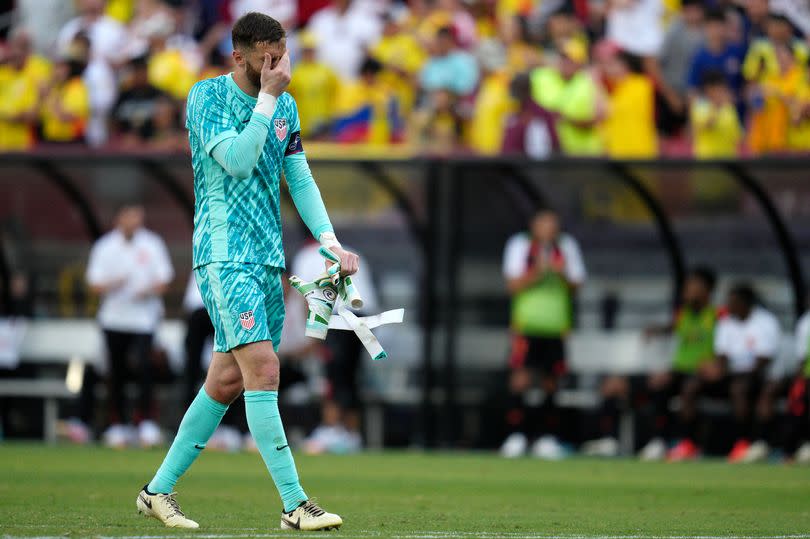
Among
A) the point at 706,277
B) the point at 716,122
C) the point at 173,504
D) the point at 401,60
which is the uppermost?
the point at 401,60

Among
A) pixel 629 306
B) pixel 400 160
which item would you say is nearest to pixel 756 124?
pixel 629 306

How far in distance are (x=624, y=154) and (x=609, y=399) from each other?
2.36m

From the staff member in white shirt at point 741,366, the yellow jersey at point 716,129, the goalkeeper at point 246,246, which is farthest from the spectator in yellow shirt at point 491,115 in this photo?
the goalkeeper at point 246,246

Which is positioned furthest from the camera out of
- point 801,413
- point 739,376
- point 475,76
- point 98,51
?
point 98,51

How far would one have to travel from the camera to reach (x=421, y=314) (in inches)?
604

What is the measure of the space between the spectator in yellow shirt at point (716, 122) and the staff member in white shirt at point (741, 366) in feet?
5.15

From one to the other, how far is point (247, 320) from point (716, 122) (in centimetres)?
961

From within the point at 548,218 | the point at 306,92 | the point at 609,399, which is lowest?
the point at 609,399

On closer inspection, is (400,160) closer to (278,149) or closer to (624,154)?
(624,154)

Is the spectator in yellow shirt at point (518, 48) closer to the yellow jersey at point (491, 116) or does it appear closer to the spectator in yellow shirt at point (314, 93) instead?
the yellow jersey at point (491, 116)

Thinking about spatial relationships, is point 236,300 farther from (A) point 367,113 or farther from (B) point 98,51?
(B) point 98,51

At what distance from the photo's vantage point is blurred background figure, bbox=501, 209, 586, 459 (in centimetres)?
1449

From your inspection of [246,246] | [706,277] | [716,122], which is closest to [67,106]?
[716,122]

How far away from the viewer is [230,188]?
6.66 meters
